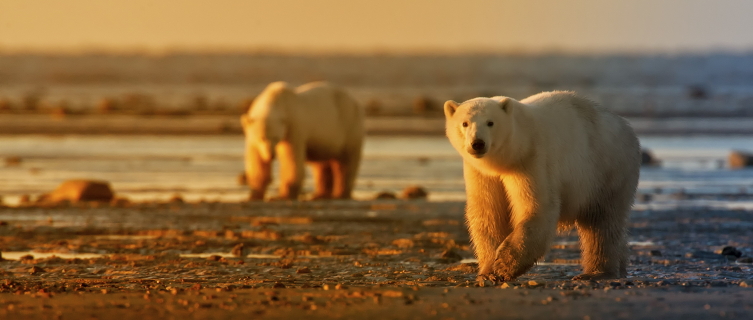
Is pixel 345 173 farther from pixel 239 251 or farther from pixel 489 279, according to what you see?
pixel 489 279

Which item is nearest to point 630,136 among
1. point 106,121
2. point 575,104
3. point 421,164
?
point 575,104

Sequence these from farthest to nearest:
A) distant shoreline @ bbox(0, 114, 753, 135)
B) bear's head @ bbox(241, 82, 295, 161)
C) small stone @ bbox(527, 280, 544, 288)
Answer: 1. distant shoreline @ bbox(0, 114, 753, 135)
2. bear's head @ bbox(241, 82, 295, 161)
3. small stone @ bbox(527, 280, 544, 288)

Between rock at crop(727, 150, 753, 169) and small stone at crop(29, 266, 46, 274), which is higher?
small stone at crop(29, 266, 46, 274)

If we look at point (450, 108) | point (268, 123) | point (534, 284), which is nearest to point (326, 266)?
point (450, 108)

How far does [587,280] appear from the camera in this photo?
738cm

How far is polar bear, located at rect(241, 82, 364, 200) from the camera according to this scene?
14367 millimetres

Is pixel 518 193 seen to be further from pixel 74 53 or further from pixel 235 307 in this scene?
pixel 74 53

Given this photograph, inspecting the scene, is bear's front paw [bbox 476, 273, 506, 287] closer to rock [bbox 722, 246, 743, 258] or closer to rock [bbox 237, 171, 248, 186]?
rock [bbox 722, 246, 743, 258]

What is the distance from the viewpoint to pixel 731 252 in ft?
29.0

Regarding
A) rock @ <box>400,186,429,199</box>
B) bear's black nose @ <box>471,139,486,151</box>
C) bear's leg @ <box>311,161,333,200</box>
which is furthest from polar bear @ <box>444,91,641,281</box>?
bear's leg @ <box>311,161,333,200</box>

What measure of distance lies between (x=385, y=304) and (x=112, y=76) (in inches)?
3272

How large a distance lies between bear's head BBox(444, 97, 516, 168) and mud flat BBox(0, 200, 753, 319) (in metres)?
0.87

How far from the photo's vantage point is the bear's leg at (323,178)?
1562 centimetres

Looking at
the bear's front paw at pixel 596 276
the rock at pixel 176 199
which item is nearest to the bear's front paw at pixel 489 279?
the bear's front paw at pixel 596 276
